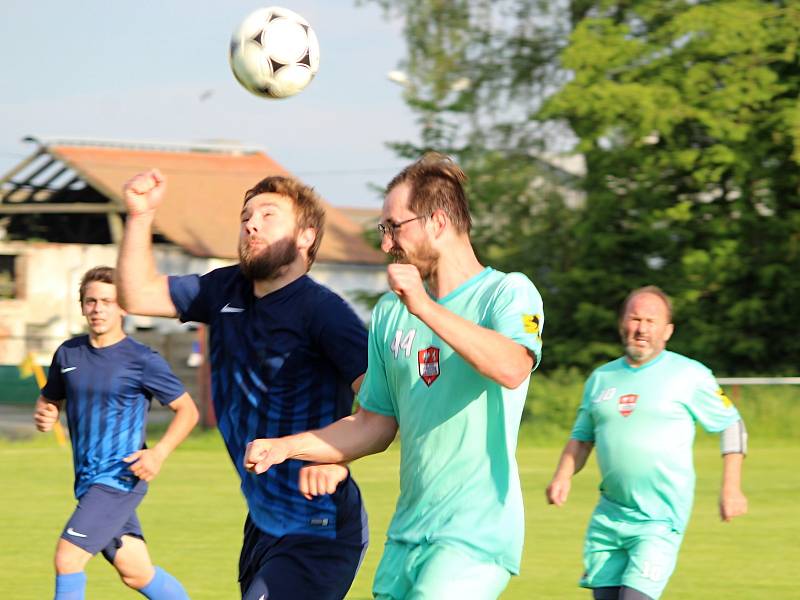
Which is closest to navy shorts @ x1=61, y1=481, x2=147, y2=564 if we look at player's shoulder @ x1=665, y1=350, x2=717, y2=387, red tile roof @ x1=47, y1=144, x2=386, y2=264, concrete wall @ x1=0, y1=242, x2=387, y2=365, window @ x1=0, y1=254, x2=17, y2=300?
player's shoulder @ x1=665, y1=350, x2=717, y2=387

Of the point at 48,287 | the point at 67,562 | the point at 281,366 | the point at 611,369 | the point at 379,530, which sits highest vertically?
the point at 281,366

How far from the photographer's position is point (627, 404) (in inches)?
243

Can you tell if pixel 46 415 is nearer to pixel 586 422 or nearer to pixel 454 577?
pixel 586 422

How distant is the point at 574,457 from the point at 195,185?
40.6 meters

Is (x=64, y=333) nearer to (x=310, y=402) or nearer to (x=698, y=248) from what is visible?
(x=698, y=248)

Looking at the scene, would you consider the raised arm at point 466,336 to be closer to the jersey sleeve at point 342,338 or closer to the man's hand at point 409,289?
the man's hand at point 409,289

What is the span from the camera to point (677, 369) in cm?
622

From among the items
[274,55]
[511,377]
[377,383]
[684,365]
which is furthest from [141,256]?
[684,365]

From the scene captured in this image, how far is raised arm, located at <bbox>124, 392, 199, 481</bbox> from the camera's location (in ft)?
22.0

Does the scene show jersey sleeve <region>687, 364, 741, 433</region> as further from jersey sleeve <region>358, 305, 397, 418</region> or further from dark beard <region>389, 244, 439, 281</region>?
dark beard <region>389, 244, 439, 281</region>

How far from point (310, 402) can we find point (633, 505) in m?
1.95

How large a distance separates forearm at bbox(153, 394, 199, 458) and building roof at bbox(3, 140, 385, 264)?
32622 mm

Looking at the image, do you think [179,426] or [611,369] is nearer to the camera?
[611,369]

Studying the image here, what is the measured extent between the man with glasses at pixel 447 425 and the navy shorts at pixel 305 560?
0.54 m
